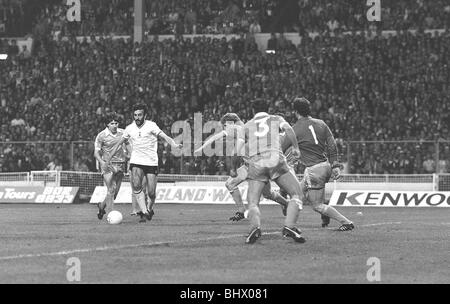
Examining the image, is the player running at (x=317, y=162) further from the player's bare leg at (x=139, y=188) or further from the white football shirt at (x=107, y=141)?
the white football shirt at (x=107, y=141)

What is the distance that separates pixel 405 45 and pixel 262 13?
7.47 meters

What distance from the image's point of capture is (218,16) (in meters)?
43.0

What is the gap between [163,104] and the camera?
38.4 meters

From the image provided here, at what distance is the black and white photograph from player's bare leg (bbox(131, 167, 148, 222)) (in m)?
0.04

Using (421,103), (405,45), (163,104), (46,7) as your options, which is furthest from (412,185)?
(46,7)

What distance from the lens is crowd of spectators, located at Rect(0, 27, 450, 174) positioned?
3456 centimetres

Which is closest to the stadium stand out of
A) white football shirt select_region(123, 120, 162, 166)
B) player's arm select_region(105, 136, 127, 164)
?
player's arm select_region(105, 136, 127, 164)

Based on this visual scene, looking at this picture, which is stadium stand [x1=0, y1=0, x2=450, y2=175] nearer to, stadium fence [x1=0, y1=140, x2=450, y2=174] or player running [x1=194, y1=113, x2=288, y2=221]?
stadium fence [x1=0, y1=140, x2=450, y2=174]

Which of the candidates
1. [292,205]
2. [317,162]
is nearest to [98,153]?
[317,162]

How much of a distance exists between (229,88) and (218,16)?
588 cm

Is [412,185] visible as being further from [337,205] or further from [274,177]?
[274,177]

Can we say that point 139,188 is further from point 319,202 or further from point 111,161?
point 319,202

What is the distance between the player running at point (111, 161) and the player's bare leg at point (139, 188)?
1039 mm

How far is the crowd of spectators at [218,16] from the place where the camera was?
40062 millimetres
